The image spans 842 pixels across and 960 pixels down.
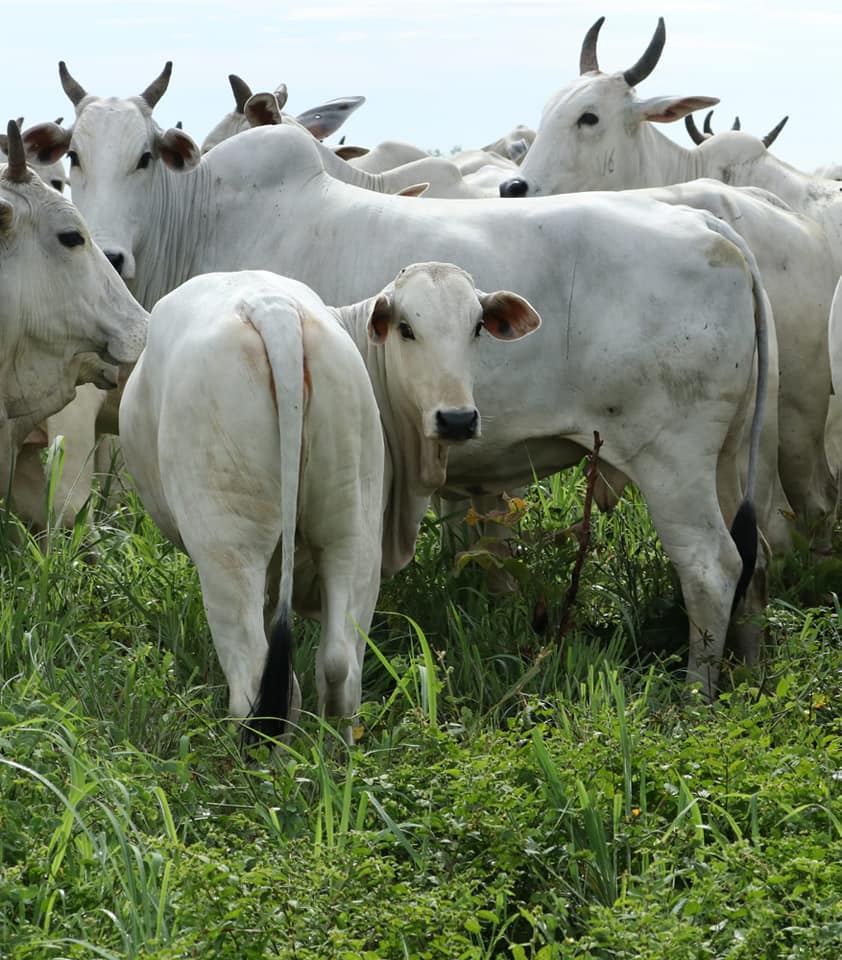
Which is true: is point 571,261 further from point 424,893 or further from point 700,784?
point 424,893

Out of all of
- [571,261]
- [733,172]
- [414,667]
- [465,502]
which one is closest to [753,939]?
[414,667]

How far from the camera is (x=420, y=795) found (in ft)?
11.4

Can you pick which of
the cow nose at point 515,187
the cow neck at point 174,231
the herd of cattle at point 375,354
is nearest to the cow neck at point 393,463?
the herd of cattle at point 375,354

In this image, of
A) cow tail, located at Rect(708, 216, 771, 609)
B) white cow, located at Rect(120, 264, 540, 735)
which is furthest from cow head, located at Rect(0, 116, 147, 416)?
cow tail, located at Rect(708, 216, 771, 609)

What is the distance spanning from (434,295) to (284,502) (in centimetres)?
104

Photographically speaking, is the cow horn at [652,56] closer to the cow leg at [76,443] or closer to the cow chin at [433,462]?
the cow leg at [76,443]

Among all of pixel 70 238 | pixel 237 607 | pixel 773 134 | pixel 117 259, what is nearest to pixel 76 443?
pixel 117 259

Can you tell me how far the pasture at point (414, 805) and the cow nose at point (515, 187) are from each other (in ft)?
9.20

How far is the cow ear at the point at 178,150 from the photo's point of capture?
6.05 meters

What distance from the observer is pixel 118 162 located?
20.3 ft

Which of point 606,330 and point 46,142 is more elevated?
point 46,142

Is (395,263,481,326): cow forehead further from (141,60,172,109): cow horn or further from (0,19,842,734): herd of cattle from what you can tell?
(141,60,172,109): cow horn

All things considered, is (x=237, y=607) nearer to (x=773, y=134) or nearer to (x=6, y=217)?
(x=6, y=217)

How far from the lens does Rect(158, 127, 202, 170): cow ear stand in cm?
605
